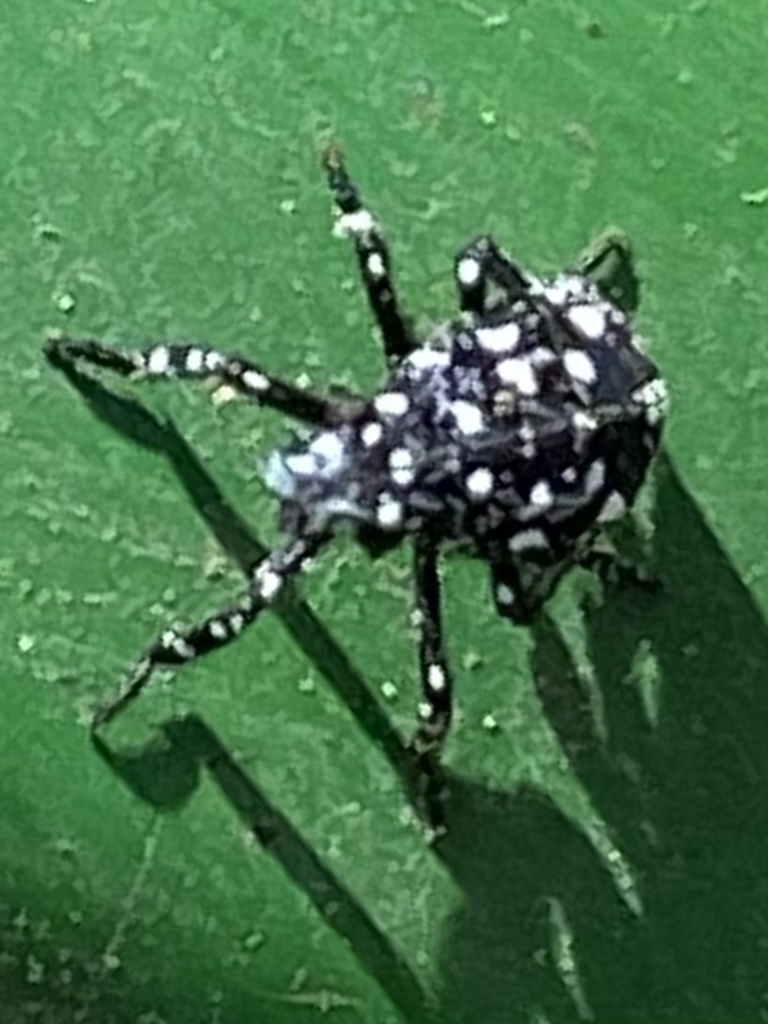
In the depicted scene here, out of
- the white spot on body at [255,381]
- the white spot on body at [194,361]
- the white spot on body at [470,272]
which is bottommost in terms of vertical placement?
the white spot on body at [470,272]

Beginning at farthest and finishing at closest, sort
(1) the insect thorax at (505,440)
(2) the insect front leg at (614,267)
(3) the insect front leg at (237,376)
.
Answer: (2) the insect front leg at (614,267) → (3) the insect front leg at (237,376) → (1) the insect thorax at (505,440)

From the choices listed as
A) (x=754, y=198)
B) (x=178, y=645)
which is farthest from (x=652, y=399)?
(x=178, y=645)

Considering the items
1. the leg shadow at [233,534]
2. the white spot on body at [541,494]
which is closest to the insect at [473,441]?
the white spot on body at [541,494]

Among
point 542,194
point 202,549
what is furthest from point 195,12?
point 202,549

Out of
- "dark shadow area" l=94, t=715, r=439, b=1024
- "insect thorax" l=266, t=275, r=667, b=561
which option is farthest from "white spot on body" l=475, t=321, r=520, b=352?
"dark shadow area" l=94, t=715, r=439, b=1024

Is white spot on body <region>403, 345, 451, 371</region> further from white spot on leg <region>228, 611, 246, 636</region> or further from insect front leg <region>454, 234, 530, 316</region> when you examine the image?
white spot on leg <region>228, 611, 246, 636</region>

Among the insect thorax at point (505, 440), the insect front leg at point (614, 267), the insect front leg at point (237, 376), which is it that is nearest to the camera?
the insect thorax at point (505, 440)

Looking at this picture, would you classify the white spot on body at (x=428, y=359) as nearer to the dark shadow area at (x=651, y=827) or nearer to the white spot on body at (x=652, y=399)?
the white spot on body at (x=652, y=399)
